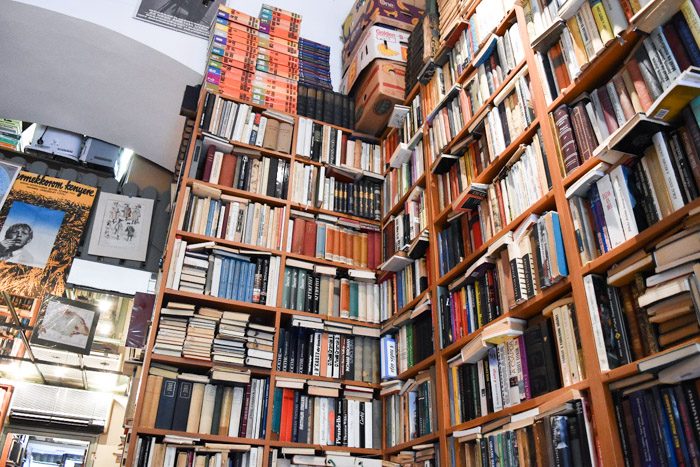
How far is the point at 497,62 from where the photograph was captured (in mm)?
2590

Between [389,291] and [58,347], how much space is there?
219cm

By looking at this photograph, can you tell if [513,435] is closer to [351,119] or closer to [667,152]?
[667,152]

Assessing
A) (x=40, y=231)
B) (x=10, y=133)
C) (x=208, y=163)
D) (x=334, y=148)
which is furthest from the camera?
(x=10, y=133)

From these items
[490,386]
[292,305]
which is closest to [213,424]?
[292,305]

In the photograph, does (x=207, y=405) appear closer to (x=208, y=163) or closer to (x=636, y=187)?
(x=208, y=163)

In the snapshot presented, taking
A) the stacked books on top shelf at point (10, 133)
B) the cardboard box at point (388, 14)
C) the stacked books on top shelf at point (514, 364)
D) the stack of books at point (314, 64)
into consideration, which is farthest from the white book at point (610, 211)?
the stacked books on top shelf at point (10, 133)

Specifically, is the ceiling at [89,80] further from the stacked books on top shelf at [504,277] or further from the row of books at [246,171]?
the stacked books on top shelf at [504,277]

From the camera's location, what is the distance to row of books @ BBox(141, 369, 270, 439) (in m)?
2.67

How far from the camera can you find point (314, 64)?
4.30 metres

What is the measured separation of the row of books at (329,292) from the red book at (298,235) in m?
0.10

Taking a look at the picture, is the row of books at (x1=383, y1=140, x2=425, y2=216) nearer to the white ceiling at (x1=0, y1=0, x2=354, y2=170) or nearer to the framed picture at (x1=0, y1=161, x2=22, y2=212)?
the white ceiling at (x1=0, y1=0, x2=354, y2=170)

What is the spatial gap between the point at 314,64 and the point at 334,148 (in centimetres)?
101

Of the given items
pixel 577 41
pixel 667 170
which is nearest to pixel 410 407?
pixel 667 170

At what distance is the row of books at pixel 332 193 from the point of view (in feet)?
11.3
